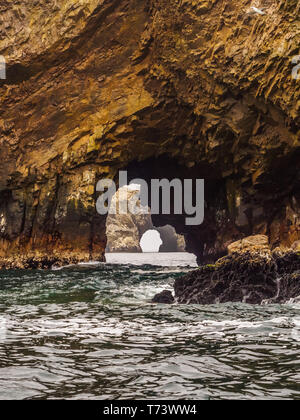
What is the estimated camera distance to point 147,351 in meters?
6.93

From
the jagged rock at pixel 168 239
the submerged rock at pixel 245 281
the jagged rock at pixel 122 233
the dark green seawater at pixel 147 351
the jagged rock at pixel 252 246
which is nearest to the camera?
the dark green seawater at pixel 147 351

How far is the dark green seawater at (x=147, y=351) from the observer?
5.18 meters

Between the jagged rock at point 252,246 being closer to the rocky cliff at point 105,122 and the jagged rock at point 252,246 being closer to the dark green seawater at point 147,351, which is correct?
the dark green seawater at point 147,351

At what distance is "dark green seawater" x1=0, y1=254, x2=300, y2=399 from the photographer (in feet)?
17.0

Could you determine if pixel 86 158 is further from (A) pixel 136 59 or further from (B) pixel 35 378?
(B) pixel 35 378

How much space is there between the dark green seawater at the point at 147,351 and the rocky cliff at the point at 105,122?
1607 centimetres

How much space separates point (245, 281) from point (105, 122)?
1751 centimetres

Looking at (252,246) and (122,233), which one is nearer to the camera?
(252,246)

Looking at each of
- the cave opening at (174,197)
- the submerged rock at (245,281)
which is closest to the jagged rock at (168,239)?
the cave opening at (174,197)

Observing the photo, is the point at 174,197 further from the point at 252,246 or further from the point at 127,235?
the point at 127,235

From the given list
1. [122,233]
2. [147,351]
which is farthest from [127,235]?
[147,351]

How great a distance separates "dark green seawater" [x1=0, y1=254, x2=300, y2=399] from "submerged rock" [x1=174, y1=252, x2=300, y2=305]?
1025mm

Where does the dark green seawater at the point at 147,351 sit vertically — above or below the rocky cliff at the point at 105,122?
below

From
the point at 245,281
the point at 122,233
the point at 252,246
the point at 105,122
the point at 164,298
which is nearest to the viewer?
the point at 164,298
